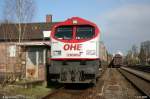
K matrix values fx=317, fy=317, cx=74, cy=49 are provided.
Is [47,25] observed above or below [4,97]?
above

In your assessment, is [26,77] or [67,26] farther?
[26,77]

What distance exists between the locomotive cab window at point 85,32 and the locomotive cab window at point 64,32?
40 cm

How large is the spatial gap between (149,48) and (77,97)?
110m

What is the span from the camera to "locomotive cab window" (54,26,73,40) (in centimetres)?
1711

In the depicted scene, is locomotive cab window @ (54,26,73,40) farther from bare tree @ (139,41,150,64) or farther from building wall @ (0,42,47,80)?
bare tree @ (139,41,150,64)

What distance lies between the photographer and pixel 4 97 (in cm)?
1177

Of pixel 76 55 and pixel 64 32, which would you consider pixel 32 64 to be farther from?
pixel 76 55

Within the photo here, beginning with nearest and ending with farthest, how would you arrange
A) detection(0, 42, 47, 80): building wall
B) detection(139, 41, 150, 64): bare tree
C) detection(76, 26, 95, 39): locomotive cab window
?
detection(76, 26, 95, 39): locomotive cab window < detection(0, 42, 47, 80): building wall < detection(139, 41, 150, 64): bare tree

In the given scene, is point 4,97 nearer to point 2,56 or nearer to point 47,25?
point 2,56

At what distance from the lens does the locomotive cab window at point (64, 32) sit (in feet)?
56.1

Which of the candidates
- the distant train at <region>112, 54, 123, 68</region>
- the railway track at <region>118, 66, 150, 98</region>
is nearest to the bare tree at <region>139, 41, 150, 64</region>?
the distant train at <region>112, 54, 123, 68</region>

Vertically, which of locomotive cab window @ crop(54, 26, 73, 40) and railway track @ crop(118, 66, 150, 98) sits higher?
locomotive cab window @ crop(54, 26, 73, 40)

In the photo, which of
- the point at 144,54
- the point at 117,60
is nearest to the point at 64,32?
the point at 117,60

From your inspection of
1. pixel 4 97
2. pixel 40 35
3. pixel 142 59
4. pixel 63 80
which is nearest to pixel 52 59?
pixel 63 80
